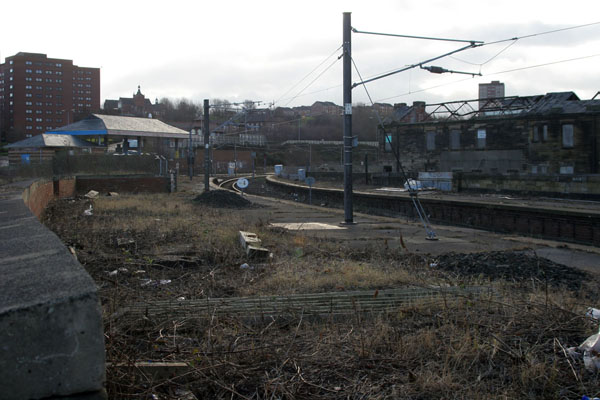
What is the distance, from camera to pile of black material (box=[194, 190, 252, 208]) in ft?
85.5

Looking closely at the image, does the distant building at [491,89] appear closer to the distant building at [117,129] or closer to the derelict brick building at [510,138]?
the derelict brick building at [510,138]

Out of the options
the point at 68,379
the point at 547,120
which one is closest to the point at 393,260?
the point at 68,379

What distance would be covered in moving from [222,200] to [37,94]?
95.8 metres

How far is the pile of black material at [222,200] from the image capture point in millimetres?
26062

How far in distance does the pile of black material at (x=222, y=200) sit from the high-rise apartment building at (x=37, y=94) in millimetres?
78696

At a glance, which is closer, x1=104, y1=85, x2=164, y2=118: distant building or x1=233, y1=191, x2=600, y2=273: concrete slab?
x1=233, y1=191, x2=600, y2=273: concrete slab

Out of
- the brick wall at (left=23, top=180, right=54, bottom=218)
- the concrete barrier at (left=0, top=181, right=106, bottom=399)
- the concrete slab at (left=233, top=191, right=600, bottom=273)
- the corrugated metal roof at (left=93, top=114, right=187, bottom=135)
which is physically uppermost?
the corrugated metal roof at (left=93, top=114, right=187, bottom=135)

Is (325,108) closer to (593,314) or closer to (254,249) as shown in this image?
(254,249)

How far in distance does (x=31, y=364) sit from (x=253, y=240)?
833 cm

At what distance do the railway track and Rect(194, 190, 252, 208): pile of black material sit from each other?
7423mm

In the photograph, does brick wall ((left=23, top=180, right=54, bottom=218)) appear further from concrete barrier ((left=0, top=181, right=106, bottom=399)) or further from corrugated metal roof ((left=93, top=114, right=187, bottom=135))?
corrugated metal roof ((left=93, top=114, right=187, bottom=135))

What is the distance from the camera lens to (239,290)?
676 centimetres

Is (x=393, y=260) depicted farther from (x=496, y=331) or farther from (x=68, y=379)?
(x=68, y=379)

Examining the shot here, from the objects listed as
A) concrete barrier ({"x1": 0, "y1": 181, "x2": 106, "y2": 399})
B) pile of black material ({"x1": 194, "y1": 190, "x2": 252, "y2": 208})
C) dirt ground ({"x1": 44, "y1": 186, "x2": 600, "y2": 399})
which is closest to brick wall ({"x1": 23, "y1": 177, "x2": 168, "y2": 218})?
pile of black material ({"x1": 194, "y1": 190, "x2": 252, "y2": 208})
